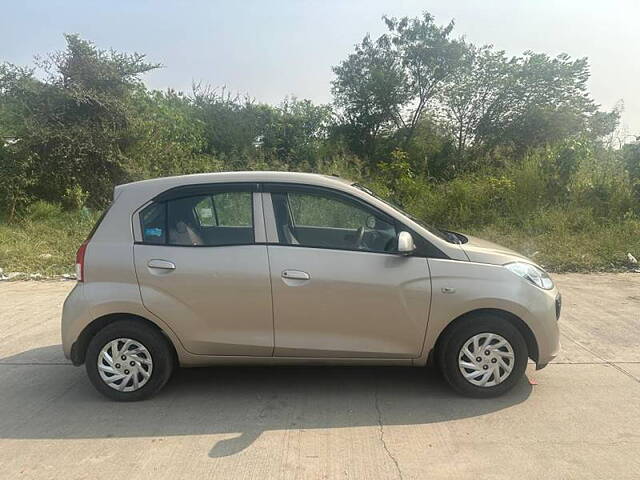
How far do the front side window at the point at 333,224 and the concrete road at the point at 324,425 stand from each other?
123cm

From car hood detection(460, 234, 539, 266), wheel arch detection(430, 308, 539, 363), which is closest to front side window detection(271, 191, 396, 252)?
car hood detection(460, 234, 539, 266)

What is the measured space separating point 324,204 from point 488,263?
1385mm

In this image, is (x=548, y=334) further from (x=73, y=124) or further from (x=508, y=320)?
(x=73, y=124)

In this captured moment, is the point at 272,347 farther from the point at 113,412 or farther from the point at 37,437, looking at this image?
the point at 37,437

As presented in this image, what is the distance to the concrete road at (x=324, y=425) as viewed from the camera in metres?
3.03

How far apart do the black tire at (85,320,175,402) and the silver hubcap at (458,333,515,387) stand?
228cm

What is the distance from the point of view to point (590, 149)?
467 inches

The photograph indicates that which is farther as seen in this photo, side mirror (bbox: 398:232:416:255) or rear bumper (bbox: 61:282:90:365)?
rear bumper (bbox: 61:282:90:365)

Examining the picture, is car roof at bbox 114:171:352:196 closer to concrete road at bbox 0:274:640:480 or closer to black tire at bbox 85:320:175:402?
black tire at bbox 85:320:175:402

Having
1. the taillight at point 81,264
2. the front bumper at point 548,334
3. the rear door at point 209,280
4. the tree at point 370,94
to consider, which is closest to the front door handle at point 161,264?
the rear door at point 209,280

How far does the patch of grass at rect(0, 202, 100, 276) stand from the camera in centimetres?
913

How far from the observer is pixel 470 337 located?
3.78m

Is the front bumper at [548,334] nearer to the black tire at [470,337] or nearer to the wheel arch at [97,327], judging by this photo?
the black tire at [470,337]

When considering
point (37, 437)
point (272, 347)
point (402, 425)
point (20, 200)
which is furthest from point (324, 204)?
point (20, 200)
